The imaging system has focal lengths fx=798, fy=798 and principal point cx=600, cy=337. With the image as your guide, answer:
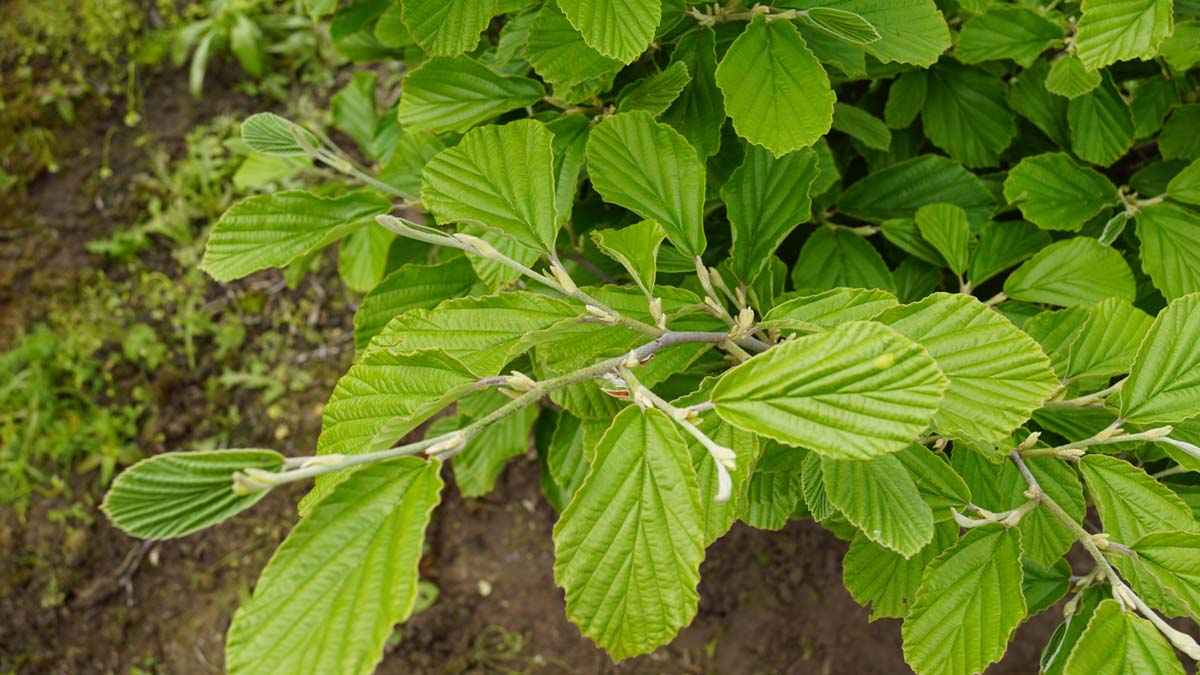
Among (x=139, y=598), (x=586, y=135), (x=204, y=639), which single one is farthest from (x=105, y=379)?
(x=586, y=135)

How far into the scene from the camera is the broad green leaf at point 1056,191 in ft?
4.08

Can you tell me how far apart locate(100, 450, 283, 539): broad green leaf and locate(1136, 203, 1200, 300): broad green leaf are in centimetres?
123

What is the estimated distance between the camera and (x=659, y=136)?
3.35ft

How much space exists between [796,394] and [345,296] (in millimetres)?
2840

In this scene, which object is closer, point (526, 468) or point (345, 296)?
point (526, 468)

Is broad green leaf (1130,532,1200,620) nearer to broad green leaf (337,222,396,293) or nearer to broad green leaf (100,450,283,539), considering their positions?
broad green leaf (100,450,283,539)

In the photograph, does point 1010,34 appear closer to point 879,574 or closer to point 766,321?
point 766,321

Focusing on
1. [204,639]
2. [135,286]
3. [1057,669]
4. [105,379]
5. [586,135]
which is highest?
[586,135]

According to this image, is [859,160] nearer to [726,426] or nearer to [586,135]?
[586,135]

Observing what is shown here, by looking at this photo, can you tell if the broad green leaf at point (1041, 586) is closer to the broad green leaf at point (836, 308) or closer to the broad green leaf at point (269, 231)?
the broad green leaf at point (836, 308)

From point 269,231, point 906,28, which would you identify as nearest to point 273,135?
point 269,231

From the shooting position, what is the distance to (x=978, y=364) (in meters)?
0.82

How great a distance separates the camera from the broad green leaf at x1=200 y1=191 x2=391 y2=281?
1.17 meters

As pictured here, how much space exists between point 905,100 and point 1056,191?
30 centimetres
